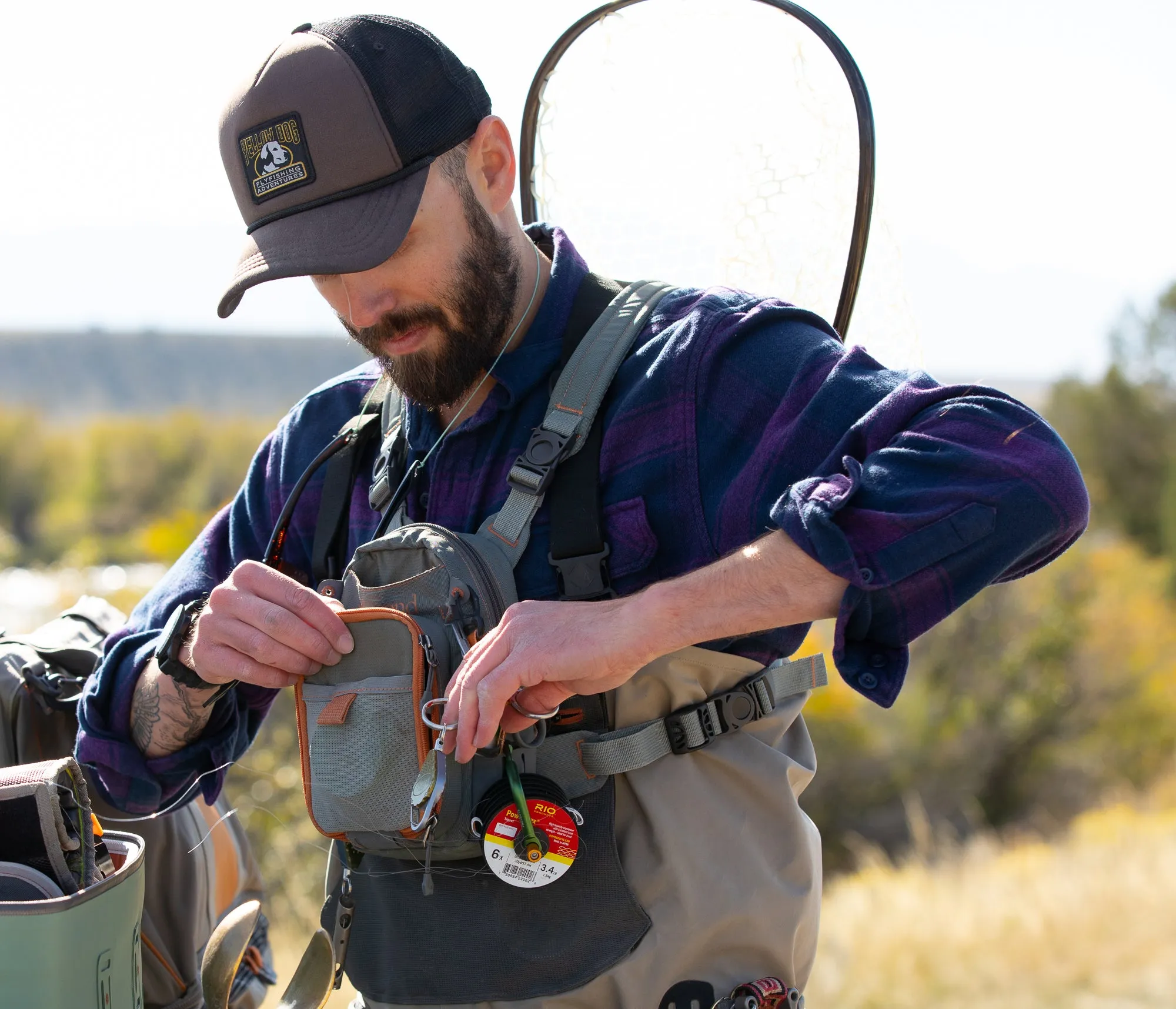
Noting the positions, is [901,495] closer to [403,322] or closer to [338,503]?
[403,322]

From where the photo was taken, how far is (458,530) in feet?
7.12

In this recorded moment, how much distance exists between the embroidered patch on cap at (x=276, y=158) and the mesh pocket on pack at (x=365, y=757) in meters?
0.86

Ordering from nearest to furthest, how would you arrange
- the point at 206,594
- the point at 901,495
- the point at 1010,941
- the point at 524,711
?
the point at 901,495, the point at 524,711, the point at 206,594, the point at 1010,941

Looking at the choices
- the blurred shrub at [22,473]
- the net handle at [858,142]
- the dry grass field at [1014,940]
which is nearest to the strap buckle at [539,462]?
the net handle at [858,142]

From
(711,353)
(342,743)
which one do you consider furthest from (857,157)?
(342,743)

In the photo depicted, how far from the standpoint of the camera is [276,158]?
6.96ft

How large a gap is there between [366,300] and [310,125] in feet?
1.00

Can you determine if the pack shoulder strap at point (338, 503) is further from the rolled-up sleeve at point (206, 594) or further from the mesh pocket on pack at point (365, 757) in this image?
the mesh pocket on pack at point (365, 757)

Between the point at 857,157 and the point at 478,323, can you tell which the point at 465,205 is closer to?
the point at 478,323

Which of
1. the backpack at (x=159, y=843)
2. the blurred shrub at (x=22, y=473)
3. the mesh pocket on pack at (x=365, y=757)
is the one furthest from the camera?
the blurred shrub at (x=22, y=473)

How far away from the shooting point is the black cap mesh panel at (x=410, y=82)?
209 centimetres

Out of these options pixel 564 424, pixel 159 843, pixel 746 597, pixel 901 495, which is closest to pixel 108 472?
pixel 159 843

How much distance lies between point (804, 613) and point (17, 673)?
1614mm

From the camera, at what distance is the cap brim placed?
81.4 inches
